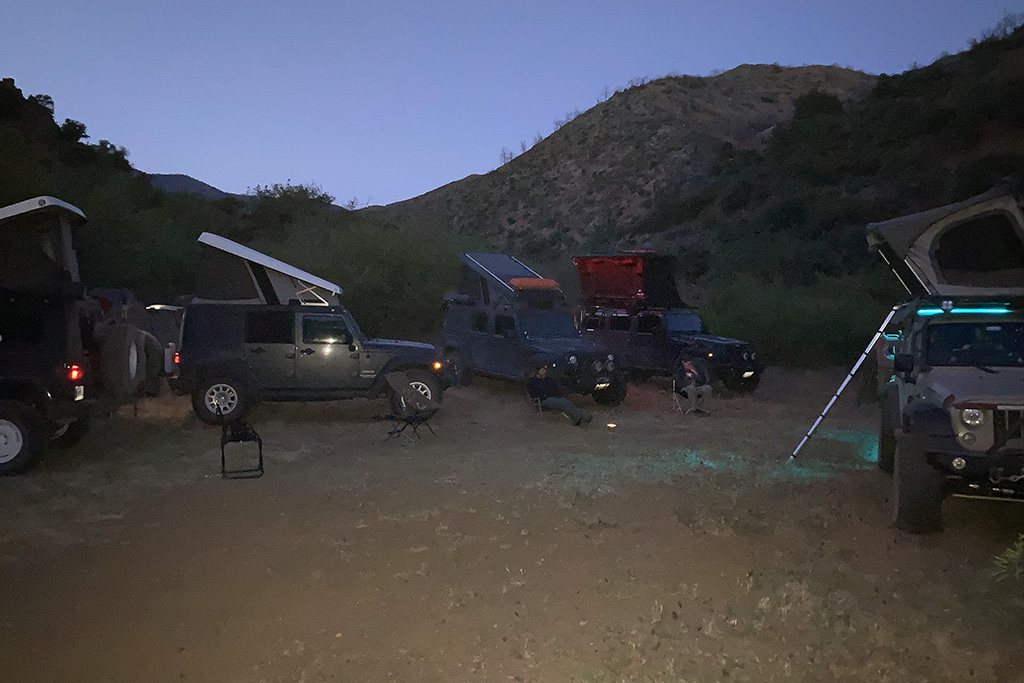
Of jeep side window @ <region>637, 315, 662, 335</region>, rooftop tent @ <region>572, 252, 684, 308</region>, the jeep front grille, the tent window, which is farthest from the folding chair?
rooftop tent @ <region>572, 252, 684, 308</region>

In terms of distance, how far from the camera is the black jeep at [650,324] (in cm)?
1407

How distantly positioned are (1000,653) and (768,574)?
144 cm

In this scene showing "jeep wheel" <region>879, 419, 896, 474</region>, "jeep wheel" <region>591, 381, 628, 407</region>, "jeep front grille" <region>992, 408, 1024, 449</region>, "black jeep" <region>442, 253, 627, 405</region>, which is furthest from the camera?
"jeep wheel" <region>591, 381, 628, 407</region>

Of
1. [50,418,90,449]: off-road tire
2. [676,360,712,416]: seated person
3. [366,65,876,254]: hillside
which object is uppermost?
[366,65,876,254]: hillside

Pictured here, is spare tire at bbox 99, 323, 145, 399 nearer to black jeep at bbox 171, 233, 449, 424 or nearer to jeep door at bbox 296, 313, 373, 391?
black jeep at bbox 171, 233, 449, 424

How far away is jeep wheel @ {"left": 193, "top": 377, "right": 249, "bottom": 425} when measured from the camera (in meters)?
10.7

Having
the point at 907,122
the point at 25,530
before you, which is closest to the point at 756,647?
the point at 25,530

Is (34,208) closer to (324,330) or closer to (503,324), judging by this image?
(324,330)

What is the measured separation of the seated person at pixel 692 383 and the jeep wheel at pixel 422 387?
4209 millimetres

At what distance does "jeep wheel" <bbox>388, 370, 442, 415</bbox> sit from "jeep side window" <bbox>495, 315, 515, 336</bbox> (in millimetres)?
2362

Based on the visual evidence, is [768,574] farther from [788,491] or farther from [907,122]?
[907,122]

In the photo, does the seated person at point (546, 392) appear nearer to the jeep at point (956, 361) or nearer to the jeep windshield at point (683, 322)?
the jeep windshield at point (683, 322)

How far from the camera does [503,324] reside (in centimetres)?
1333

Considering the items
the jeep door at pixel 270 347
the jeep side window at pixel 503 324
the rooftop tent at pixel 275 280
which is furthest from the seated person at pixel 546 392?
the jeep door at pixel 270 347
